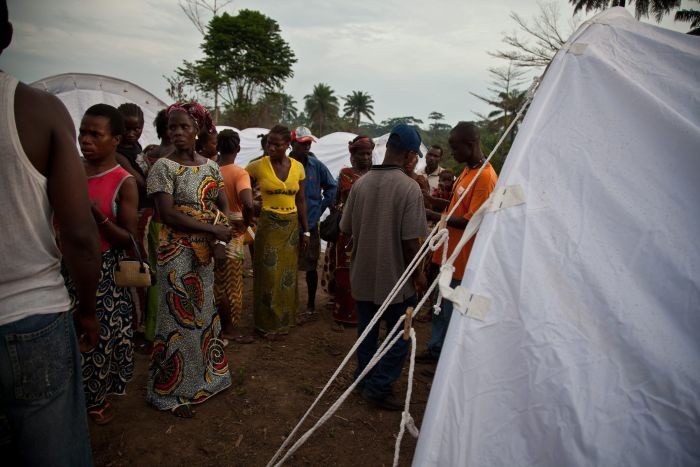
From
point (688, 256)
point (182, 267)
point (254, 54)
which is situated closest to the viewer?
point (688, 256)

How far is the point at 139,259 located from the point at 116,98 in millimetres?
7647

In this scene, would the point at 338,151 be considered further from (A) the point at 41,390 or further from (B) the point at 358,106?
(B) the point at 358,106

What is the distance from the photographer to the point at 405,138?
279 cm

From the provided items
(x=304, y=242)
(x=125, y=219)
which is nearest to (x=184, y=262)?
(x=125, y=219)

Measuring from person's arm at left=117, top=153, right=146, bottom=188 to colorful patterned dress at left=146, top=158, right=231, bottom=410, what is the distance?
0.59 m

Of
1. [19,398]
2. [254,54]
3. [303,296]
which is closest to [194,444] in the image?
[19,398]

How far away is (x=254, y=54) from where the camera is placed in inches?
1185

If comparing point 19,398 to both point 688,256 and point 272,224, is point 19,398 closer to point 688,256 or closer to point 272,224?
point 688,256

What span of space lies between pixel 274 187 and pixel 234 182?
37 centimetres

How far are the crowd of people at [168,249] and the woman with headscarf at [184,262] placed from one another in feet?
0.03

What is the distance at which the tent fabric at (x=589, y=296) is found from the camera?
3.79 feet

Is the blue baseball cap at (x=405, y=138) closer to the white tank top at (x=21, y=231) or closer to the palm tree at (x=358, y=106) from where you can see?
the white tank top at (x=21, y=231)

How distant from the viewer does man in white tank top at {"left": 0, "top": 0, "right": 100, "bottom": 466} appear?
1243 mm

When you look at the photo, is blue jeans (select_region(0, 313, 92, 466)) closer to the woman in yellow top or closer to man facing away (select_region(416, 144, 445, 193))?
the woman in yellow top
